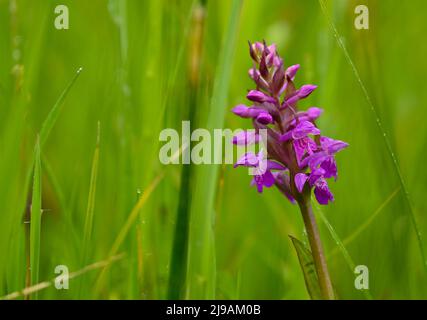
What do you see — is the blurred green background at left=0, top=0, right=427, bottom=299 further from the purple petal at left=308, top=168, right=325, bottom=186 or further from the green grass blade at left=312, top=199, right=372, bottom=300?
the purple petal at left=308, top=168, right=325, bottom=186

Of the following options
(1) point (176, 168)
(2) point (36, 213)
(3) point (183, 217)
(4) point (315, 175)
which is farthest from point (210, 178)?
(1) point (176, 168)

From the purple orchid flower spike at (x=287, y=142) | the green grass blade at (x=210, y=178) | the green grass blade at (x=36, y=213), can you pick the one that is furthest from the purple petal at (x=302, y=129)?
the green grass blade at (x=36, y=213)

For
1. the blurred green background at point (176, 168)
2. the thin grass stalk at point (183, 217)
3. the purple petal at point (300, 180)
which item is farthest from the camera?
the blurred green background at point (176, 168)

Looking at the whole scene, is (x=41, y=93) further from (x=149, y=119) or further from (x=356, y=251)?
(x=356, y=251)

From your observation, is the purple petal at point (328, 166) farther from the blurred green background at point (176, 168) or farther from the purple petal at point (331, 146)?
the blurred green background at point (176, 168)

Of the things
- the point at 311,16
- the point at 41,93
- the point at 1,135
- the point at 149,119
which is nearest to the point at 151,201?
the point at 149,119

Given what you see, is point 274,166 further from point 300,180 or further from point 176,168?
point 176,168
